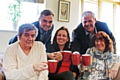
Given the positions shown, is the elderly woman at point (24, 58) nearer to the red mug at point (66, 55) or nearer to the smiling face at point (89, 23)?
the red mug at point (66, 55)

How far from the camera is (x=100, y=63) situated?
2188mm

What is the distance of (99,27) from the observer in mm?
2543

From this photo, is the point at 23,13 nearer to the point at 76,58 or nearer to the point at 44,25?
the point at 44,25

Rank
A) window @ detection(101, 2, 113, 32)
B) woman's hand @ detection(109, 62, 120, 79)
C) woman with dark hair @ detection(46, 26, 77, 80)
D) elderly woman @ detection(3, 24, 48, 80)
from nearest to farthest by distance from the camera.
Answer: elderly woman @ detection(3, 24, 48, 80), woman with dark hair @ detection(46, 26, 77, 80), woman's hand @ detection(109, 62, 120, 79), window @ detection(101, 2, 113, 32)

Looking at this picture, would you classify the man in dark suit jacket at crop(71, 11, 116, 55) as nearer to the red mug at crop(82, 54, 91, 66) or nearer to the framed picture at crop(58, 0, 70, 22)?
the red mug at crop(82, 54, 91, 66)

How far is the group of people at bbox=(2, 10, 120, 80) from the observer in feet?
5.72

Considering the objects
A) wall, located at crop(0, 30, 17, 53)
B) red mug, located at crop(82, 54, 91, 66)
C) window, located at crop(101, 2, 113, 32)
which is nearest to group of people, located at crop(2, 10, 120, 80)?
red mug, located at crop(82, 54, 91, 66)

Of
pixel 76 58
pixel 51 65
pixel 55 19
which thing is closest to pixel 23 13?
pixel 55 19

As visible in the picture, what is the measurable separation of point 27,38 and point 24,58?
0.60 ft

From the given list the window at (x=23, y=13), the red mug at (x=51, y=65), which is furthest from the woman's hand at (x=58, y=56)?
the window at (x=23, y=13)

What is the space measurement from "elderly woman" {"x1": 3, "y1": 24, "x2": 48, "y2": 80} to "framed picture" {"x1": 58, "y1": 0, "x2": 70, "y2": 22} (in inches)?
77.9

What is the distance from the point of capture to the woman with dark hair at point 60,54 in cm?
199

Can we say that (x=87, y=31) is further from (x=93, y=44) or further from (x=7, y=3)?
(x=7, y=3)

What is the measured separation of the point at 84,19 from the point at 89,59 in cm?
62
